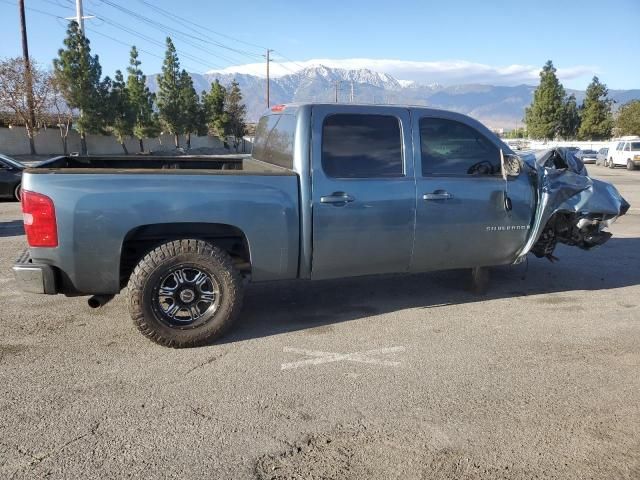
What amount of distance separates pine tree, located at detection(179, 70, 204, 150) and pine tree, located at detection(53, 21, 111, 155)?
11635 millimetres

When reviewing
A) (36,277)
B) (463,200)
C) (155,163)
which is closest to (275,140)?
(155,163)

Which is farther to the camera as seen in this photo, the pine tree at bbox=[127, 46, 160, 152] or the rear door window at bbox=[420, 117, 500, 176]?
the pine tree at bbox=[127, 46, 160, 152]


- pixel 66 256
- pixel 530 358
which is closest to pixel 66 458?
pixel 66 256

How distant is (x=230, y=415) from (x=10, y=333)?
8.04 ft

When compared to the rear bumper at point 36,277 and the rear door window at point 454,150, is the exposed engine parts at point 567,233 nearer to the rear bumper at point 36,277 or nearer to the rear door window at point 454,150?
the rear door window at point 454,150

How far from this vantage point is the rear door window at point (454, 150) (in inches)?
193

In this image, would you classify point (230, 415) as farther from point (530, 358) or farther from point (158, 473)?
point (530, 358)

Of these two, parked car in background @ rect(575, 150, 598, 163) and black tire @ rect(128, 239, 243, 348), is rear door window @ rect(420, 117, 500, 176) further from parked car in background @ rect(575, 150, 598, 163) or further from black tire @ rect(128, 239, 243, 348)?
parked car in background @ rect(575, 150, 598, 163)

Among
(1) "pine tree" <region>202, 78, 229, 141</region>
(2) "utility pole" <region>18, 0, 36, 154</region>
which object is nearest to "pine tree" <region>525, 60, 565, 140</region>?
(1) "pine tree" <region>202, 78, 229, 141</region>

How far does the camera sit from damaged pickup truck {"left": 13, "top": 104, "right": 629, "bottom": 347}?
401 centimetres

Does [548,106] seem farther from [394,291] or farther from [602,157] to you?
[394,291]

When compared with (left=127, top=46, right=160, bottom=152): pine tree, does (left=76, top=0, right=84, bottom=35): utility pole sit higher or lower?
higher

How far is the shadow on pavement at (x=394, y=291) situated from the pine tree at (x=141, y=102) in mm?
43440

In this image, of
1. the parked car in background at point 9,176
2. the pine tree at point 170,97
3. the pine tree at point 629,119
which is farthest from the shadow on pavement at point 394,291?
the pine tree at point 629,119
